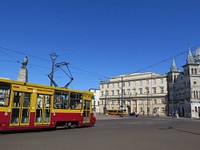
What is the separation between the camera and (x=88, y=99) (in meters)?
22.2

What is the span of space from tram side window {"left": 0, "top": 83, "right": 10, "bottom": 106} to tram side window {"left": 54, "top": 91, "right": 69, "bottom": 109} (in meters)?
3.91

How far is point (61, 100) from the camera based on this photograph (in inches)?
741

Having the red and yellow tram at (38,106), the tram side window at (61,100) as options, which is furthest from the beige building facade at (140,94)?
the tram side window at (61,100)

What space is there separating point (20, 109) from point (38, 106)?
57.3 inches

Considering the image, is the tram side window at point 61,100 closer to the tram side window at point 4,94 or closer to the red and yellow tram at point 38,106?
the red and yellow tram at point 38,106

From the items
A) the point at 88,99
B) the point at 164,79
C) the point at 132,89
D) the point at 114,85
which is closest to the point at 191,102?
the point at 164,79

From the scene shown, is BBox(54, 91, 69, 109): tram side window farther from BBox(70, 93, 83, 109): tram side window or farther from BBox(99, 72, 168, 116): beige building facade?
BBox(99, 72, 168, 116): beige building facade

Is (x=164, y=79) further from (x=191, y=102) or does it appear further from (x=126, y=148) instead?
(x=126, y=148)

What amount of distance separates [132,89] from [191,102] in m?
33.4

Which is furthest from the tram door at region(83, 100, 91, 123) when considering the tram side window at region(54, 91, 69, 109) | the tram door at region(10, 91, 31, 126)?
the tram door at region(10, 91, 31, 126)

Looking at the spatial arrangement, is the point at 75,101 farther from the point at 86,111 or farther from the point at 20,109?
the point at 20,109

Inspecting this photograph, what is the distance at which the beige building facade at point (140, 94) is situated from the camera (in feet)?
344

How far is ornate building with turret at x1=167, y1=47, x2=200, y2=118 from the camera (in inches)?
3364

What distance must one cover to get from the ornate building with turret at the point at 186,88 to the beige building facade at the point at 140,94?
3.52m
